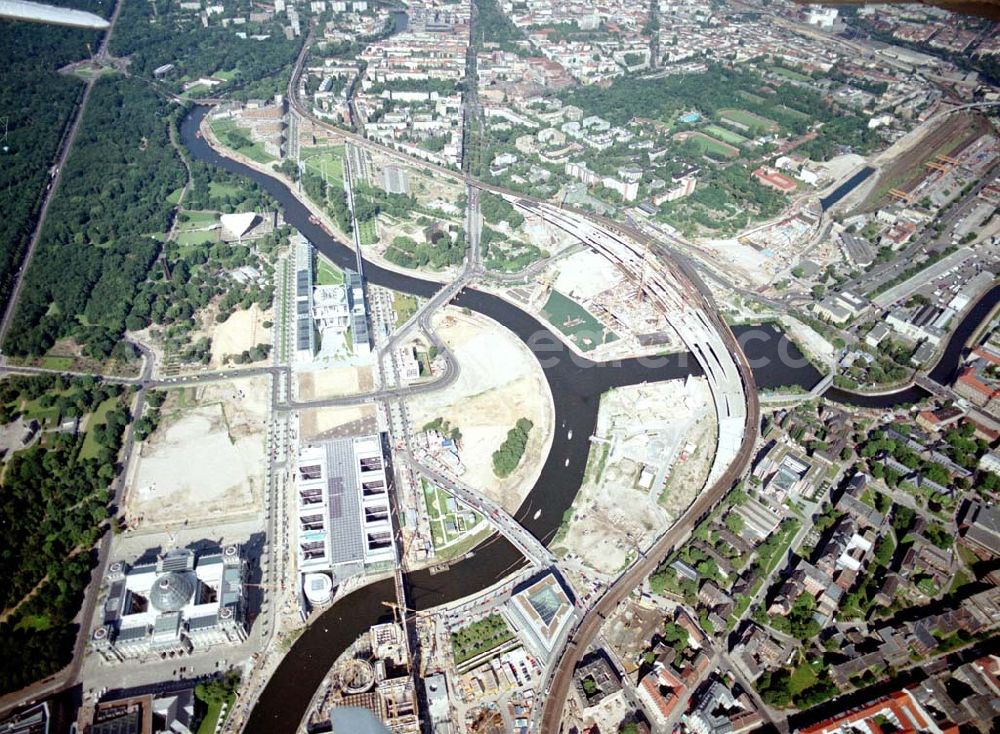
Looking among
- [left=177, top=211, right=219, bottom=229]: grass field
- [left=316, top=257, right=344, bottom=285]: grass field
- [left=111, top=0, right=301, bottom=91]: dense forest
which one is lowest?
[left=316, top=257, right=344, bottom=285]: grass field

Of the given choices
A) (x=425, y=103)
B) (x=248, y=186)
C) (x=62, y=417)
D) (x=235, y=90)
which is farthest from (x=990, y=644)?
(x=235, y=90)

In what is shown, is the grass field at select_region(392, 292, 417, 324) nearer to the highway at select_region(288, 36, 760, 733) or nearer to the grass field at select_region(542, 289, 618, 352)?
the grass field at select_region(542, 289, 618, 352)

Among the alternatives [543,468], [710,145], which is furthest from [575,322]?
[710,145]

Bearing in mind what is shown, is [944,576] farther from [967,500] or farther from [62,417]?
[62,417]

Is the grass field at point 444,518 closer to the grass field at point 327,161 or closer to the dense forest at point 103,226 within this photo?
the dense forest at point 103,226

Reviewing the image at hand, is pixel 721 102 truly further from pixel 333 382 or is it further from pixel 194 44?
pixel 194 44

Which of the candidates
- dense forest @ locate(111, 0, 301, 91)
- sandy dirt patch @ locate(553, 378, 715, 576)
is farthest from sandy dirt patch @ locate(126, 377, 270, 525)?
dense forest @ locate(111, 0, 301, 91)
